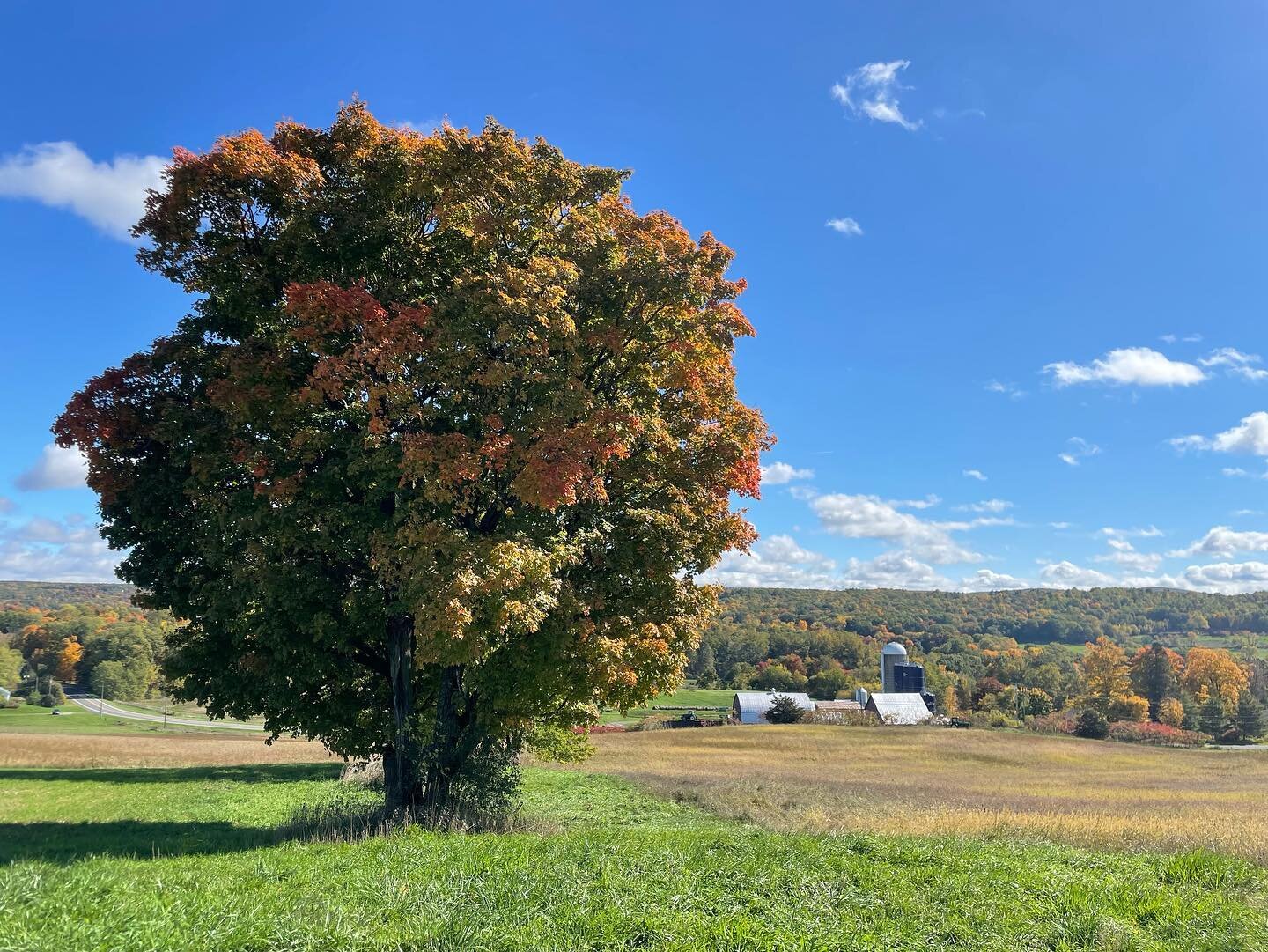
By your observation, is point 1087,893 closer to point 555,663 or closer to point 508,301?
point 555,663

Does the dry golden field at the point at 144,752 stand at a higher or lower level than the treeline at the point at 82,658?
higher

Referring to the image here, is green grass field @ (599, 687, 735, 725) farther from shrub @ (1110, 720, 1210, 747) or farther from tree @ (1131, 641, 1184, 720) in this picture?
tree @ (1131, 641, 1184, 720)

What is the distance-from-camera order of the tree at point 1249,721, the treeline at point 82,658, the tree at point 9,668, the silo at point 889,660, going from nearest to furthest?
the tree at point 1249,721 < the tree at point 9,668 < the treeline at point 82,658 < the silo at point 889,660

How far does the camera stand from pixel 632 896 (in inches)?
284

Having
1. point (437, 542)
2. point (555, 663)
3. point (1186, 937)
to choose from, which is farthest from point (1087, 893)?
point (437, 542)

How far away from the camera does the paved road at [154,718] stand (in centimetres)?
7638

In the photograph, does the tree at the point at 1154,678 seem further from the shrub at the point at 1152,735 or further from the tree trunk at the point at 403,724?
the tree trunk at the point at 403,724

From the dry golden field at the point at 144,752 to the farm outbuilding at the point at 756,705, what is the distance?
48.4 metres

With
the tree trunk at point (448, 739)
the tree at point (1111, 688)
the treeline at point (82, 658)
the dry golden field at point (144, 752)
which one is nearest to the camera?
the tree trunk at point (448, 739)

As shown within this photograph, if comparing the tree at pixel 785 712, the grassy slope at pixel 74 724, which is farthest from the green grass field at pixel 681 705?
the grassy slope at pixel 74 724

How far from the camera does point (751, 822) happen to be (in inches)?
733

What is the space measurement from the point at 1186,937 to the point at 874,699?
3391 inches

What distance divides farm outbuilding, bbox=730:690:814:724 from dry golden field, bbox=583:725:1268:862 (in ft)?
48.6

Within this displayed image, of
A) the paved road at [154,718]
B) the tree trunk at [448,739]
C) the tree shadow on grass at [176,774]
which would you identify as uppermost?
the tree trunk at [448,739]
